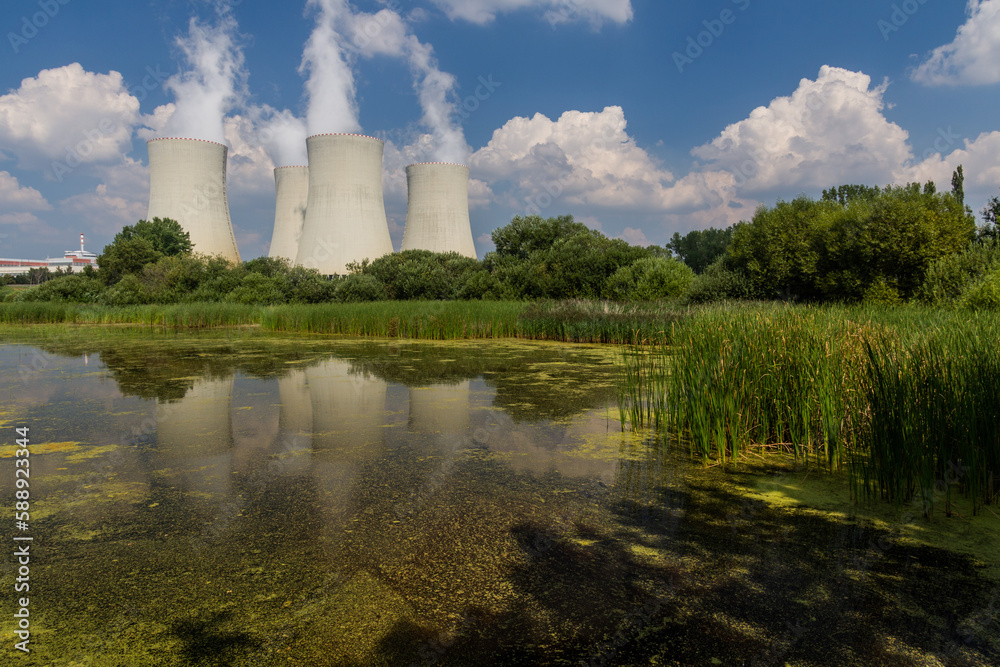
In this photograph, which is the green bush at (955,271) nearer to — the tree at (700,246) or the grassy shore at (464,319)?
the grassy shore at (464,319)

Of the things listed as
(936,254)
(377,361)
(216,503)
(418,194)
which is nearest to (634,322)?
(377,361)

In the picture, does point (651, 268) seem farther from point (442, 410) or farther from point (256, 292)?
point (256, 292)

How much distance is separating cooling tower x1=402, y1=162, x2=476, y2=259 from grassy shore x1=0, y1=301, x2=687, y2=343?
870cm

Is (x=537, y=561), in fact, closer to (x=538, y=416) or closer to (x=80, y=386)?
(x=538, y=416)

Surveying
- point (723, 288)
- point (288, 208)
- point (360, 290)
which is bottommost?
point (723, 288)

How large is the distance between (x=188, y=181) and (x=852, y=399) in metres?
24.4

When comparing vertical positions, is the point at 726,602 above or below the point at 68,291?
below

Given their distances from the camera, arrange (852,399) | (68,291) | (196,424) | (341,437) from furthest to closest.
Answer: (68,291) → (196,424) → (341,437) → (852,399)

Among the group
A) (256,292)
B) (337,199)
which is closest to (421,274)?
(337,199)

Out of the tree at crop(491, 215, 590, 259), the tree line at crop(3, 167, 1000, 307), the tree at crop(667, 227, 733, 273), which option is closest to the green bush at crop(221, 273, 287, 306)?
the tree line at crop(3, 167, 1000, 307)

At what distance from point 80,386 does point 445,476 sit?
499 centimetres

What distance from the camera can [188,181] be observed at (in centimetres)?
2253

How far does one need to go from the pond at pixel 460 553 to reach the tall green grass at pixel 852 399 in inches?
8.5

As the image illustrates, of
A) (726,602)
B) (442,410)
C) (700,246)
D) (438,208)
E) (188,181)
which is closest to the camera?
(726,602)
